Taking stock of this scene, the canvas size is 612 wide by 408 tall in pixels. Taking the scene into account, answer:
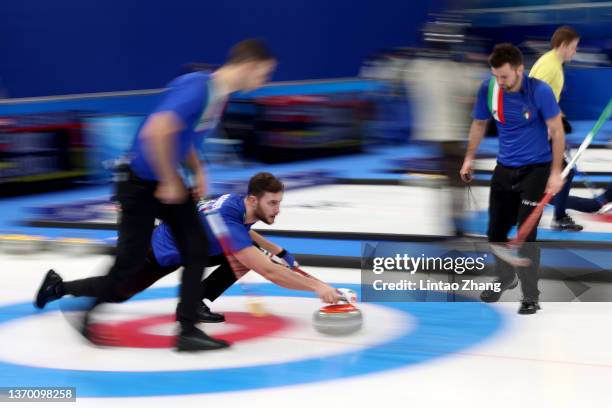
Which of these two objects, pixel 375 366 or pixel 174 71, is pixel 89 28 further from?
pixel 375 366

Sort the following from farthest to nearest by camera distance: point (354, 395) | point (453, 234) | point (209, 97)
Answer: point (453, 234) → point (209, 97) → point (354, 395)

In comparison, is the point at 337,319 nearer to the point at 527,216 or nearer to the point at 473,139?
the point at 527,216

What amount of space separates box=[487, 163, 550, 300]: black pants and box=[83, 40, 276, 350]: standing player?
1942 mm

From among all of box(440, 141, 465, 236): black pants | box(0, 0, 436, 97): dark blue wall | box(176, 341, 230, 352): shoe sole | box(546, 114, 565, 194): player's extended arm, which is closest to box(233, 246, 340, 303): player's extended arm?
box(176, 341, 230, 352): shoe sole

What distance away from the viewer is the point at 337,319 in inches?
213

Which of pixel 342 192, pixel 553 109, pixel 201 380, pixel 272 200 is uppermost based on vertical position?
pixel 553 109

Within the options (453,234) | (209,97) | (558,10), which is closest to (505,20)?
(558,10)

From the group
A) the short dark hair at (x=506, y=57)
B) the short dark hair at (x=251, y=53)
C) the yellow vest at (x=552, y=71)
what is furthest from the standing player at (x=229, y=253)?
the yellow vest at (x=552, y=71)

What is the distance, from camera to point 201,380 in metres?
4.68

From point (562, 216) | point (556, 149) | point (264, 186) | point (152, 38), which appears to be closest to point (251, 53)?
point (264, 186)

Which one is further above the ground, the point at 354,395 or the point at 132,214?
the point at 132,214

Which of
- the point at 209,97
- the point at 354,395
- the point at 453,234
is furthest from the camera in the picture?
the point at 453,234

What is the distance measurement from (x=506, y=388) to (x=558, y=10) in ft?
66.5

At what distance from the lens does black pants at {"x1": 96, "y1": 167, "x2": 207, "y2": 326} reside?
498 centimetres
